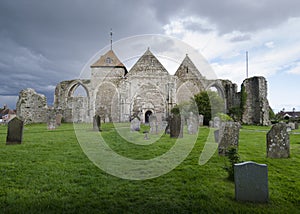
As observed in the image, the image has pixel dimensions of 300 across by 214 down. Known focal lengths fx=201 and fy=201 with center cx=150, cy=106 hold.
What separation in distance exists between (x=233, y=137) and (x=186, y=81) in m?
27.1

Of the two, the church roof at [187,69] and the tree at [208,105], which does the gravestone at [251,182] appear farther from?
the church roof at [187,69]

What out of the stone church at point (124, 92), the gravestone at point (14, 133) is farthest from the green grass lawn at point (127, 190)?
the stone church at point (124, 92)

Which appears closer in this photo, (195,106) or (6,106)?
(195,106)

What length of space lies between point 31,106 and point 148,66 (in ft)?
51.8

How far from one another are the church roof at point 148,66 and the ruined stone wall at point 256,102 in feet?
37.2

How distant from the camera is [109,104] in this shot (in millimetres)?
29750

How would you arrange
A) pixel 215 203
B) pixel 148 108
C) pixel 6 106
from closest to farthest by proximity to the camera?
pixel 215 203
pixel 148 108
pixel 6 106

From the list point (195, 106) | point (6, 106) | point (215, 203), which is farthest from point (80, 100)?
point (6, 106)

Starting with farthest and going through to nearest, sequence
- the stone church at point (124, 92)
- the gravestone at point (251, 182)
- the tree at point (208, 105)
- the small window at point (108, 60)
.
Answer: the small window at point (108, 60)
the stone church at point (124, 92)
the tree at point (208, 105)
the gravestone at point (251, 182)

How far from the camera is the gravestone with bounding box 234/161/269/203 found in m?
Answer: 2.78

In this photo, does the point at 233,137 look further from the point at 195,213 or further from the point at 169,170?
the point at 195,213

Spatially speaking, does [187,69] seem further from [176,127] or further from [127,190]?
[127,190]

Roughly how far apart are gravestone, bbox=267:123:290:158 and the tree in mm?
16184

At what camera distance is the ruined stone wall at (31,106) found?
22234mm
